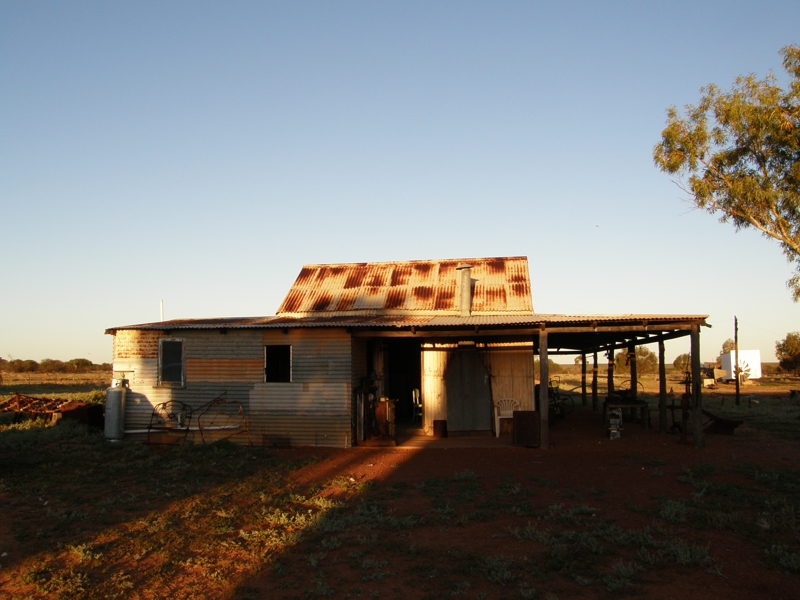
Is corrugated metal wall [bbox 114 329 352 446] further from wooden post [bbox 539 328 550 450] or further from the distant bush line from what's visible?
the distant bush line

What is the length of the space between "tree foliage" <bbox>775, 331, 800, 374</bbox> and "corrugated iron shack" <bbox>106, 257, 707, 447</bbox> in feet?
157

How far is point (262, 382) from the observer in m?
15.2

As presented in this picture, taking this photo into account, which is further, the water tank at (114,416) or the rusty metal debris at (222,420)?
the water tank at (114,416)

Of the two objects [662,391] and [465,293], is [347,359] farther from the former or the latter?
[662,391]

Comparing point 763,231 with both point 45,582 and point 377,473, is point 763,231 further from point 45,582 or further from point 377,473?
point 45,582

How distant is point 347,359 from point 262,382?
2.14 m

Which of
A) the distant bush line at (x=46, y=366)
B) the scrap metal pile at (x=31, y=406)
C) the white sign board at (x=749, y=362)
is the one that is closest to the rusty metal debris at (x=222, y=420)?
the scrap metal pile at (x=31, y=406)

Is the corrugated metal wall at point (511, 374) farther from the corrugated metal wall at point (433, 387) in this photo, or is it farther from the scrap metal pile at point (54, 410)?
the scrap metal pile at point (54, 410)

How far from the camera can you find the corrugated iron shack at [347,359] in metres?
14.4

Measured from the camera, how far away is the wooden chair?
53.7ft

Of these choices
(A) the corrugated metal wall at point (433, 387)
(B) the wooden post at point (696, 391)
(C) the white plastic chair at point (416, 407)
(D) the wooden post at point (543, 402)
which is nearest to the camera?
(B) the wooden post at point (696, 391)

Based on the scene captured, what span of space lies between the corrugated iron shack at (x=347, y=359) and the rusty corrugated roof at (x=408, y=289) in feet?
0.31

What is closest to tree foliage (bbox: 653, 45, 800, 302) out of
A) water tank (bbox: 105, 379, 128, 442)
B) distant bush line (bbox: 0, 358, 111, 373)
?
water tank (bbox: 105, 379, 128, 442)

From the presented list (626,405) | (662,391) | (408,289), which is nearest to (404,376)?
(408,289)
